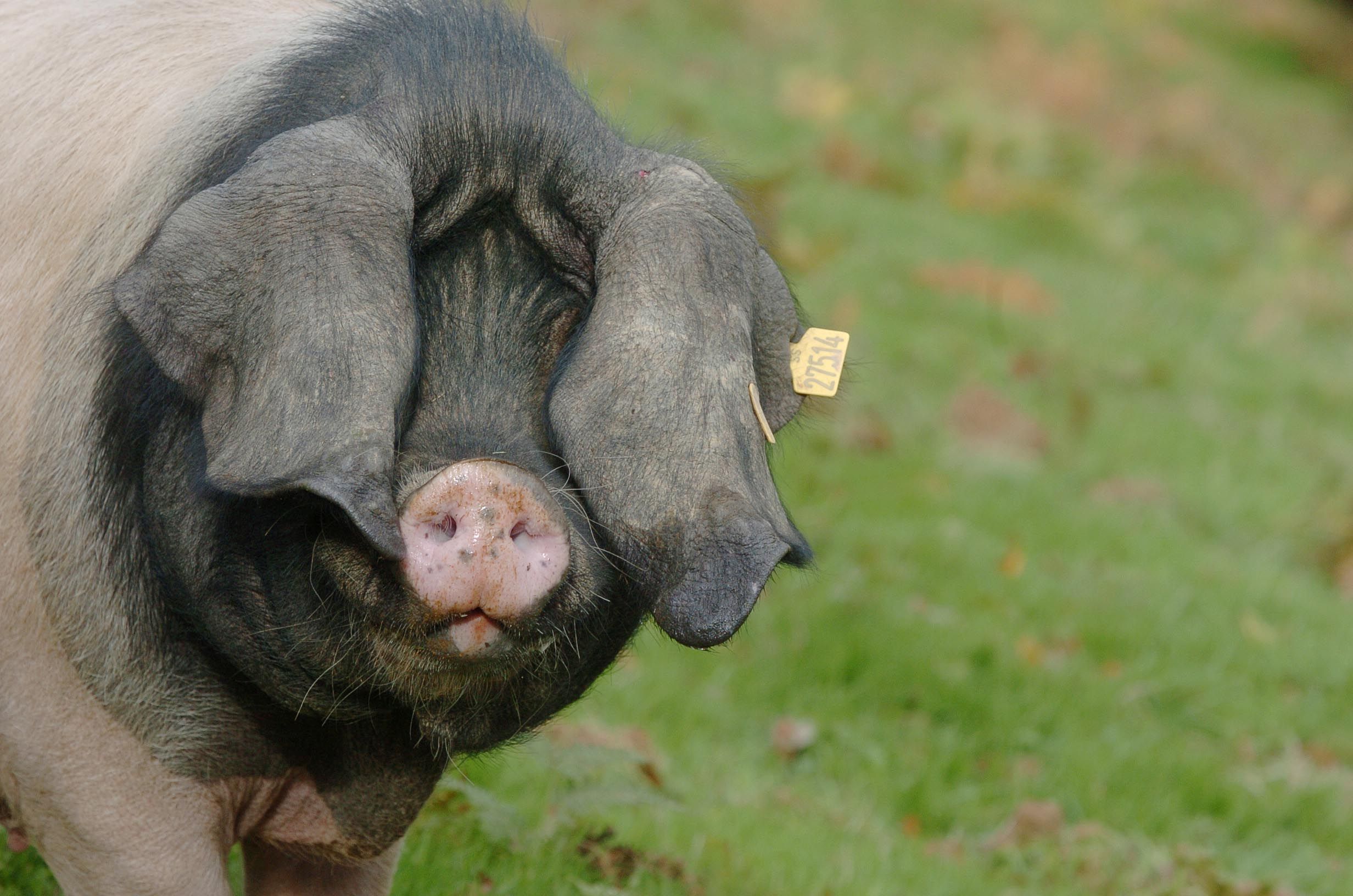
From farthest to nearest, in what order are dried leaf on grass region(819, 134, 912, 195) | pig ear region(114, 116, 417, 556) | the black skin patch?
dried leaf on grass region(819, 134, 912, 195) < the black skin patch < pig ear region(114, 116, 417, 556)

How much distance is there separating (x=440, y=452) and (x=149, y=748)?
0.85 metres

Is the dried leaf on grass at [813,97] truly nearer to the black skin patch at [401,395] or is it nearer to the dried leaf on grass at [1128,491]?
the dried leaf on grass at [1128,491]

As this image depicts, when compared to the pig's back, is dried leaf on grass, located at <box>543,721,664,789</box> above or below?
below

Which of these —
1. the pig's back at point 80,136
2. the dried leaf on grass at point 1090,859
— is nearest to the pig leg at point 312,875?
the pig's back at point 80,136

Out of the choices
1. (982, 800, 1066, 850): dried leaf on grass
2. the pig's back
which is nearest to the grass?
(982, 800, 1066, 850): dried leaf on grass

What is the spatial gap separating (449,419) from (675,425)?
0.40m

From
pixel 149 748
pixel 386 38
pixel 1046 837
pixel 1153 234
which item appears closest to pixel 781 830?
pixel 1046 837

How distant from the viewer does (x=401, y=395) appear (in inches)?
93.3

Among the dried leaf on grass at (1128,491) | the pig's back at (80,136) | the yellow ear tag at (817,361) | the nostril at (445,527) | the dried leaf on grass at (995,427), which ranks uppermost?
the pig's back at (80,136)

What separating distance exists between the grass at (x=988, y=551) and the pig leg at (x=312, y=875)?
32 cm

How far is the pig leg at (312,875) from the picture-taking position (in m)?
3.46

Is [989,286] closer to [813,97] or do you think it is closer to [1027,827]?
[813,97]

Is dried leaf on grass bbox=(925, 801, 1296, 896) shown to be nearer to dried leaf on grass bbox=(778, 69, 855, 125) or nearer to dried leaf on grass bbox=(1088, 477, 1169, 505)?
dried leaf on grass bbox=(1088, 477, 1169, 505)

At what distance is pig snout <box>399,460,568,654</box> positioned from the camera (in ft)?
7.66
